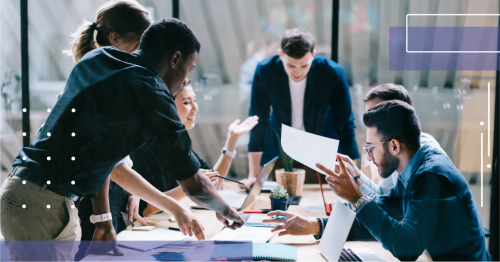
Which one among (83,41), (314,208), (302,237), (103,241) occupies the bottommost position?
(314,208)

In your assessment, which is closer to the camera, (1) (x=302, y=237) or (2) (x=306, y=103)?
(1) (x=302, y=237)

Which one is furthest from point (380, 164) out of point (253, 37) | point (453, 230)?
point (253, 37)

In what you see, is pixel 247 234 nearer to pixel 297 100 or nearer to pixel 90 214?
pixel 90 214

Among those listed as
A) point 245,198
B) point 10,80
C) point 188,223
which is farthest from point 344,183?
point 10,80

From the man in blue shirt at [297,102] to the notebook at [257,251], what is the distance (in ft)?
3.82

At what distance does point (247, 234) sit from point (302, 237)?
190mm

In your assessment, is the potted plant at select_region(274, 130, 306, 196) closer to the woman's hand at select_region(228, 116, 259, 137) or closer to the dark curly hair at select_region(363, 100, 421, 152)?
the woman's hand at select_region(228, 116, 259, 137)

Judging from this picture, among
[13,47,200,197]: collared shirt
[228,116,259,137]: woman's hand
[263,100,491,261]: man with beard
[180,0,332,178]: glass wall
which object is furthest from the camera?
[180,0,332,178]: glass wall

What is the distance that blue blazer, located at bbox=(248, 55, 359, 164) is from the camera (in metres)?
2.42

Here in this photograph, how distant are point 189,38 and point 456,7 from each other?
84 cm

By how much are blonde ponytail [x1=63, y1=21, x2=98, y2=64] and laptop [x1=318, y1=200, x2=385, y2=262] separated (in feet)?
3.09

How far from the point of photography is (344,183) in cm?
115

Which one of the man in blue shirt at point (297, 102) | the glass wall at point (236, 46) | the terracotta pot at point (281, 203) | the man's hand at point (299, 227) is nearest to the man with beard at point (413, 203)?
the man's hand at point (299, 227)
